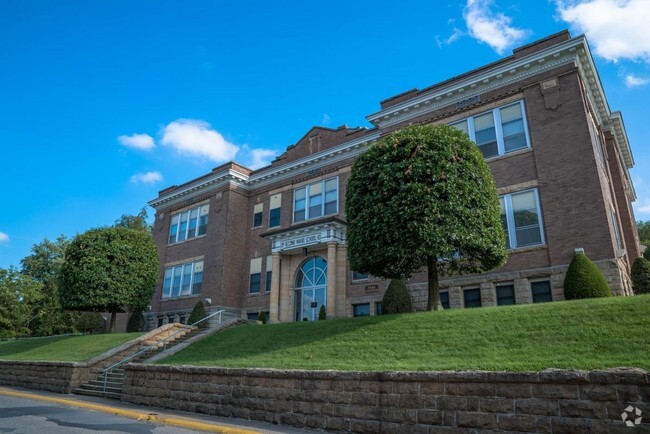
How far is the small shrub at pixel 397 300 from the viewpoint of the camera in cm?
1761

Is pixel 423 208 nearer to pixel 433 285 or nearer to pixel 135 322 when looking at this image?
pixel 433 285

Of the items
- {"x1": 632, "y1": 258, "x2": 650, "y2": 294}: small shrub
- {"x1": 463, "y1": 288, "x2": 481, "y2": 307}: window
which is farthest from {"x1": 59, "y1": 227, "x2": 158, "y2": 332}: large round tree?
{"x1": 632, "y1": 258, "x2": 650, "y2": 294}: small shrub

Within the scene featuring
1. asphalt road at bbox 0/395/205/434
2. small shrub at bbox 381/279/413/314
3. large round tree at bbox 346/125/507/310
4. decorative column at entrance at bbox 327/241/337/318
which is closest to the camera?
asphalt road at bbox 0/395/205/434

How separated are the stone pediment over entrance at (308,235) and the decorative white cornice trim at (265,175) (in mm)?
4604

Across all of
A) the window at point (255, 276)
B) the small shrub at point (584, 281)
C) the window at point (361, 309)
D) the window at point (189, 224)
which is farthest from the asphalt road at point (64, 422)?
the window at point (189, 224)

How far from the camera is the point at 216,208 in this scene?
29453 millimetres

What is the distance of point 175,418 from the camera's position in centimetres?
973

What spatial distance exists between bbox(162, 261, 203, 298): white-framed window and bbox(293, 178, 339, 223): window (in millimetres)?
7694

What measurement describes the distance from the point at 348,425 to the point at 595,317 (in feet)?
18.4

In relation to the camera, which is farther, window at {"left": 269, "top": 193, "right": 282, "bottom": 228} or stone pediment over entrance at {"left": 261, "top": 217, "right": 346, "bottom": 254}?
window at {"left": 269, "top": 193, "right": 282, "bottom": 228}

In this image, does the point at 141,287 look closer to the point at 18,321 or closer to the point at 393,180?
the point at 18,321

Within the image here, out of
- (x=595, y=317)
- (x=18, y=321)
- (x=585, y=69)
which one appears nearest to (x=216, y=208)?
(x=18, y=321)

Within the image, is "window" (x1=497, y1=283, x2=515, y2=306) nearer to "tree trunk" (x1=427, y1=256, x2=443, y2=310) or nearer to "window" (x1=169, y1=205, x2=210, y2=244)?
"tree trunk" (x1=427, y1=256, x2=443, y2=310)

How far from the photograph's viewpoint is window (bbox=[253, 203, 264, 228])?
2884 centimetres
